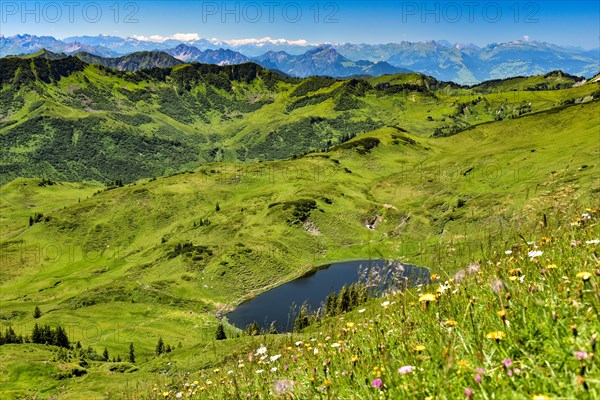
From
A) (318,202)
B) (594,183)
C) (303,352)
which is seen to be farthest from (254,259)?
(303,352)

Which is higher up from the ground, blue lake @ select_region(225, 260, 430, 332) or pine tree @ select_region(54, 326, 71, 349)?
pine tree @ select_region(54, 326, 71, 349)

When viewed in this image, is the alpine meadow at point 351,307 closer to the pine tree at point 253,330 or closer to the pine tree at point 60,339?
the pine tree at point 60,339

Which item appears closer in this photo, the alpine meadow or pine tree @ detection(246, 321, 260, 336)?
the alpine meadow

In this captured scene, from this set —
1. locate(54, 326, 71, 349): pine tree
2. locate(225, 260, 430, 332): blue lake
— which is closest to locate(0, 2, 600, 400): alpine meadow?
locate(54, 326, 71, 349): pine tree

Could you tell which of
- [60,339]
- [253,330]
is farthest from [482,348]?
[60,339]

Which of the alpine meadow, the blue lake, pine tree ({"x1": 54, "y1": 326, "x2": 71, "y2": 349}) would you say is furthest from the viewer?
the blue lake

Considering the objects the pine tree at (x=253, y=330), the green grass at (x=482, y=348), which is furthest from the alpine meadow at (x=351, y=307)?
the pine tree at (x=253, y=330)

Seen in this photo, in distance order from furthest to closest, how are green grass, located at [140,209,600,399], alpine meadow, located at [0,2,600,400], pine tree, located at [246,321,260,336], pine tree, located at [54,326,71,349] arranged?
1. pine tree, located at [54,326,71,349]
2. pine tree, located at [246,321,260,336]
3. alpine meadow, located at [0,2,600,400]
4. green grass, located at [140,209,600,399]

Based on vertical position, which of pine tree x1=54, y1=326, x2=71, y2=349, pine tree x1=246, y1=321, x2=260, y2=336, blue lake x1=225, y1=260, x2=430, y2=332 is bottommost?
blue lake x1=225, y1=260, x2=430, y2=332

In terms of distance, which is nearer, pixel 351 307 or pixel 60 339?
pixel 351 307

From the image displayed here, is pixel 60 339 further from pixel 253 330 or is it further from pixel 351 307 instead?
pixel 351 307

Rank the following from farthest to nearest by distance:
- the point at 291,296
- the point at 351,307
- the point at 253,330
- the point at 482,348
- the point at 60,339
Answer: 1. the point at 291,296
2. the point at 60,339
3. the point at 253,330
4. the point at 351,307
5. the point at 482,348

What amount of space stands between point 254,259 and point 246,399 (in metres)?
157

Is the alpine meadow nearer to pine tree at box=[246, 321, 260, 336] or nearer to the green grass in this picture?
the green grass
